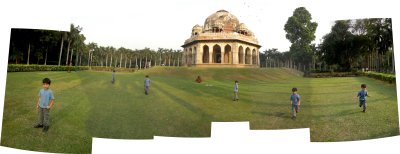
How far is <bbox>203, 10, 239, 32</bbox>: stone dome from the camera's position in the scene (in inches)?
515

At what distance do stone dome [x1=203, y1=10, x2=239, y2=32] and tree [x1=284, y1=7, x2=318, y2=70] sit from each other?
2.34 m

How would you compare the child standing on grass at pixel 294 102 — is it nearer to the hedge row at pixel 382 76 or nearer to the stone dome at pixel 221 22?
the hedge row at pixel 382 76

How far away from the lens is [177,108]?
1068 cm

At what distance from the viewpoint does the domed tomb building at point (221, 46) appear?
1327 centimetres

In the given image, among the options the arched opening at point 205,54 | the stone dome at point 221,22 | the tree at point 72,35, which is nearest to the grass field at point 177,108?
the tree at point 72,35

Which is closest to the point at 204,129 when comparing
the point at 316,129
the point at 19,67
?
the point at 316,129

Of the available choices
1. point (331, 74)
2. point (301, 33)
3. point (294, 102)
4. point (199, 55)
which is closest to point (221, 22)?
point (199, 55)

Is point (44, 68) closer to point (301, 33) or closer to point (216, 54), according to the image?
point (216, 54)

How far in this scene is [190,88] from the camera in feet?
37.5

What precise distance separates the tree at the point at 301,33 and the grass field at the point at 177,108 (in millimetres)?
1362

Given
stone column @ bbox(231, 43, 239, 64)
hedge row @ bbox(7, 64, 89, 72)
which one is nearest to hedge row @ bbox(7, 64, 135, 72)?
hedge row @ bbox(7, 64, 89, 72)

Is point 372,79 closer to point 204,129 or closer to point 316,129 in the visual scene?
point 316,129

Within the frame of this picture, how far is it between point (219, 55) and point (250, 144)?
5.03m

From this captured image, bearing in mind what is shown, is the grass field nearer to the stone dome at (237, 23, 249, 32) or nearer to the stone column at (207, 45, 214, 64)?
the stone column at (207, 45, 214, 64)
